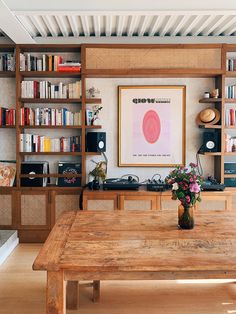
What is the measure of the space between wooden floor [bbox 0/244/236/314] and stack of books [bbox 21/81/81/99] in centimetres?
231

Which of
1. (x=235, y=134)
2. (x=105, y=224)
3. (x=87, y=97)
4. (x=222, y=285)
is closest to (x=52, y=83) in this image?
(x=87, y=97)

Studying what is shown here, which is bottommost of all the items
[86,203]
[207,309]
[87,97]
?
[207,309]

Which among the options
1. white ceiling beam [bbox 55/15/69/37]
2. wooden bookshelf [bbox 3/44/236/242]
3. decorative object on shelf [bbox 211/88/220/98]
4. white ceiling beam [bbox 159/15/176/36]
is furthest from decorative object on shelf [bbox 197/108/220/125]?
white ceiling beam [bbox 55/15/69/37]

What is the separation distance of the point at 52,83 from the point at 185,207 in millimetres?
3194

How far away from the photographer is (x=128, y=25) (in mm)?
5012

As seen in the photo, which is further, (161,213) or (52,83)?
(52,83)

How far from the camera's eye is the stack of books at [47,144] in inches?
209

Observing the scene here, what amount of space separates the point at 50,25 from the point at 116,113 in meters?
1.42

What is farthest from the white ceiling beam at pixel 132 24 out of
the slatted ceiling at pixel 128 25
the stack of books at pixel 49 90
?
the stack of books at pixel 49 90

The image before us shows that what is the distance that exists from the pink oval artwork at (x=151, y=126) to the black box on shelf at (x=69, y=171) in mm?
1010

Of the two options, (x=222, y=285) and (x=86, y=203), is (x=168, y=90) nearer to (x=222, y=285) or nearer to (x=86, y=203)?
(x=86, y=203)

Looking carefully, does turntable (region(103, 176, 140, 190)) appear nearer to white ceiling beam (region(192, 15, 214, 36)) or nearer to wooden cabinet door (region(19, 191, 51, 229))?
wooden cabinet door (region(19, 191, 51, 229))

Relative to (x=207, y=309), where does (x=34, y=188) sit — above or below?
above

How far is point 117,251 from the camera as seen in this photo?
2.37 metres
